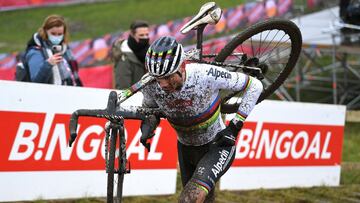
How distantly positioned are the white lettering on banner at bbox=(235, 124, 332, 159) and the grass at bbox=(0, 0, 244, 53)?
17.8 m

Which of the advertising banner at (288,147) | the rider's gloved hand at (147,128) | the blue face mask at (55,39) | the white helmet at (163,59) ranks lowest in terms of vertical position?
the advertising banner at (288,147)

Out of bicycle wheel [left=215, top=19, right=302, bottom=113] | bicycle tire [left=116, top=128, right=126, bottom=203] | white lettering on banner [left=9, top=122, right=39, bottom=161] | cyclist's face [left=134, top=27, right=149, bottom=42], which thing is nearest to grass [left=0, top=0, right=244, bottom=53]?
cyclist's face [left=134, top=27, right=149, bottom=42]

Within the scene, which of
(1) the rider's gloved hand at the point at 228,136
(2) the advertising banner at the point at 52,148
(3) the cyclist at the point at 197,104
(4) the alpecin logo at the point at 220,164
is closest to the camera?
(3) the cyclist at the point at 197,104

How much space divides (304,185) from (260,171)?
998 mm

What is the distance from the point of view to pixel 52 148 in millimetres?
7980

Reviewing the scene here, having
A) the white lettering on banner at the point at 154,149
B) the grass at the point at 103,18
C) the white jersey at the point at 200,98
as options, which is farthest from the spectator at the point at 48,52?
the grass at the point at 103,18

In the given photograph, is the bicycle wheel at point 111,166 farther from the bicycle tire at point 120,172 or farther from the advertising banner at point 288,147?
the advertising banner at point 288,147

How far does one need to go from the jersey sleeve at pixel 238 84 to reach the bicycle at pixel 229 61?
11.9 inches

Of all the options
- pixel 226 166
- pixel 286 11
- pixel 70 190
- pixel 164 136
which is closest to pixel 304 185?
pixel 164 136

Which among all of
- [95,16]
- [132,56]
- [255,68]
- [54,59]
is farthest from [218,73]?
[95,16]

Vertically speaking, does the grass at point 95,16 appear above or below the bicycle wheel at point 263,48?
above

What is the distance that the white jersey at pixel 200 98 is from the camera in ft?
18.8

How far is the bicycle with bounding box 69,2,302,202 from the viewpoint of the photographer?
5.37 metres

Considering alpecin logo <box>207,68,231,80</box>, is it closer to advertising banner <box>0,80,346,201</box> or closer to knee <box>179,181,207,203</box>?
advertising banner <box>0,80,346,201</box>
